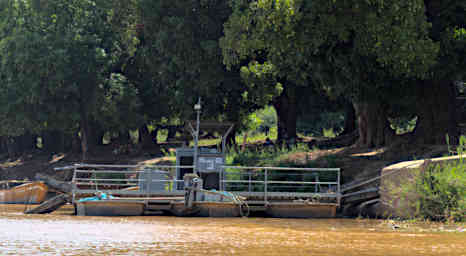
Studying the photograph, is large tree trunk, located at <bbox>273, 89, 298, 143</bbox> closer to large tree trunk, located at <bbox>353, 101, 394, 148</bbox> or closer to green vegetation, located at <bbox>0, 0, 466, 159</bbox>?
green vegetation, located at <bbox>0, 0, 466, 159</bbox>

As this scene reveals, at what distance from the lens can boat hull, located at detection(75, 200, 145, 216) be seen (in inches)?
889

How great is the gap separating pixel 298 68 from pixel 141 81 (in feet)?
70.2

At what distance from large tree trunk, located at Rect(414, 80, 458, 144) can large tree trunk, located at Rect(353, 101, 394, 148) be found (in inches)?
134

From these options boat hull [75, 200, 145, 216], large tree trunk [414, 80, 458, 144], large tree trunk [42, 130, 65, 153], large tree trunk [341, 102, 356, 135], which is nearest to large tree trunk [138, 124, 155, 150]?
large tree trunk [42, 130, 65, 153]

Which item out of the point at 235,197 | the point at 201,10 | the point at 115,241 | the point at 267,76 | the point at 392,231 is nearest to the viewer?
the point at 115,241

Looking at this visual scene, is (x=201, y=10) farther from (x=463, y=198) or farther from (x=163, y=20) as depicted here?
(x=463, y=198)

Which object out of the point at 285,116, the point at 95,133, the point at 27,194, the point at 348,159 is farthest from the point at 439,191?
the point at 95,133

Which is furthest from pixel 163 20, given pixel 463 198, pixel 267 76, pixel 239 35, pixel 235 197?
pixel 463 198

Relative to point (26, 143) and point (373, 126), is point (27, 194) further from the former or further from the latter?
point (26, 143)

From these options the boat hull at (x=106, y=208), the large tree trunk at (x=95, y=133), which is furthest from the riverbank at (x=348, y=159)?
the large tree trunk at (x=95, y=133)

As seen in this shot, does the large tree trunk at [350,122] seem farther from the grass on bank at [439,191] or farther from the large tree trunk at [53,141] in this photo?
the grass on bank at [439,191]

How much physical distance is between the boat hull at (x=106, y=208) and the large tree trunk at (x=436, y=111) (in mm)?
13030

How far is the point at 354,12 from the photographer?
25406mm

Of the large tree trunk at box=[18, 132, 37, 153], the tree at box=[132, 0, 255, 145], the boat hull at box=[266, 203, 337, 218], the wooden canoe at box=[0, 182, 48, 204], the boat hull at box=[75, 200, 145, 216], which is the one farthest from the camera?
the large tree trunk at box=[18, 132, 37, 153]
